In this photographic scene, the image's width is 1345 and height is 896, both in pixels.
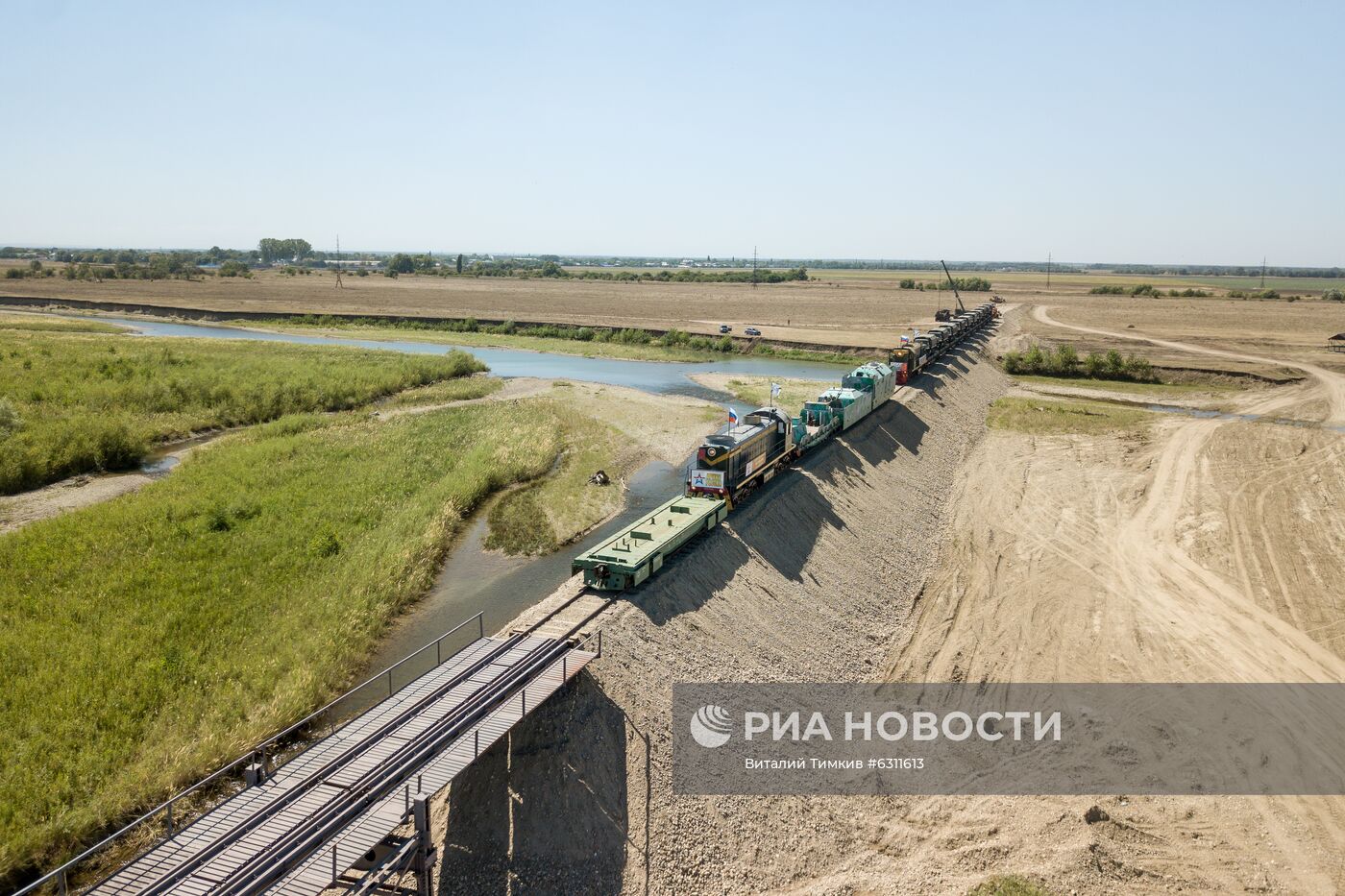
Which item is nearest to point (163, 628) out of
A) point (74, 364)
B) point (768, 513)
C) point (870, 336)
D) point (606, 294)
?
point (768, 513)

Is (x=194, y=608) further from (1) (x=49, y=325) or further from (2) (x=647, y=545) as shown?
(1) (x=49, y=325)

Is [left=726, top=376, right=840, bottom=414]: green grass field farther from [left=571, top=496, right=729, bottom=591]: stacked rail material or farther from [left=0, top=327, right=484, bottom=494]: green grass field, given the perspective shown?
[left=571, top=496, right=729, bottom=591]: stacked rail material

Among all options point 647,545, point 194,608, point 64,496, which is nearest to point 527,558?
point 647,545

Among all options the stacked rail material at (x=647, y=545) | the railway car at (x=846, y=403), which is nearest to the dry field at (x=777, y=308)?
the railway car at (x=846, y=403)

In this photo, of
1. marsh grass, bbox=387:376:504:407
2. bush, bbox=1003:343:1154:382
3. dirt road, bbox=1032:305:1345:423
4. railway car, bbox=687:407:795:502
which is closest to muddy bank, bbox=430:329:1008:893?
railway car, bbox=687:407:795:502

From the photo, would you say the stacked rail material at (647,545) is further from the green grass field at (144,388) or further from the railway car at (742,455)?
the green grass field at (144,388)
